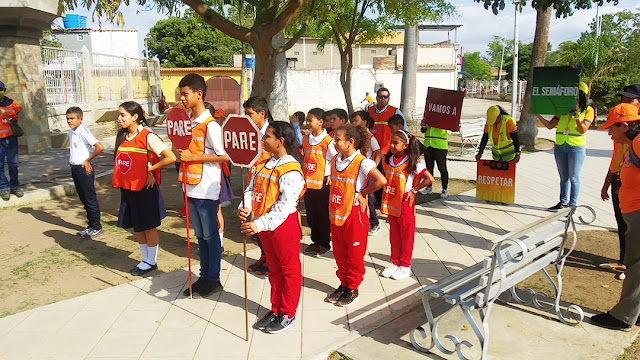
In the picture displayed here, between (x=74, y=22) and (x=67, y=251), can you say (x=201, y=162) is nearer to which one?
(x=67, y=251)

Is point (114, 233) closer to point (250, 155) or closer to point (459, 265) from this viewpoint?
point (250, 155)

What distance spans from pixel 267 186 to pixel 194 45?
51242 millimetres

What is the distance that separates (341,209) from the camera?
4.76m

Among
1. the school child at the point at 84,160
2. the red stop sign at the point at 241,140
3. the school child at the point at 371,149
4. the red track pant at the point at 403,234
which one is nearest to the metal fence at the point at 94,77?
the school child at the point at 84,160

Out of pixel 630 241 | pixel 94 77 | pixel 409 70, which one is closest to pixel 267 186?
pixel 630 241

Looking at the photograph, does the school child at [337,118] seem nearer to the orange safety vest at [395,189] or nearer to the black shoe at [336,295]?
the orange safety vest at [395,189]

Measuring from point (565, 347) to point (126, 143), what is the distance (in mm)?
4551

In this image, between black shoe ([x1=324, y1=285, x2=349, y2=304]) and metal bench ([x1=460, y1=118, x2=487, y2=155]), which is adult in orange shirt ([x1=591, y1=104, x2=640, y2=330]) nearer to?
black shoe ([x1=324, y1=285, x2=349, y2=304])

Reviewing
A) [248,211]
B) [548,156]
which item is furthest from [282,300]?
[548,156]

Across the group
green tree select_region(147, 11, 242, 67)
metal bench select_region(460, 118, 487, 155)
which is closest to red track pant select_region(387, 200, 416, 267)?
metal bench select_region(460, 118, 487, 155)

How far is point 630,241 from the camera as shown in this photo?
14.3 ft

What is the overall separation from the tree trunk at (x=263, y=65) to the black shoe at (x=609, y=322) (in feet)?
17.2

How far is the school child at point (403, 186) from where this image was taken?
533 centimetres

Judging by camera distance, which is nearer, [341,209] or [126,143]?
[341,209]
